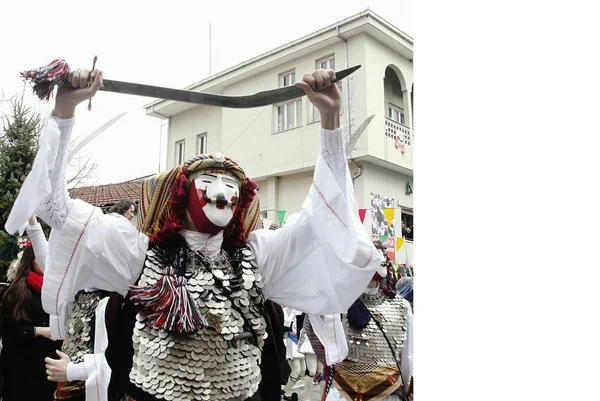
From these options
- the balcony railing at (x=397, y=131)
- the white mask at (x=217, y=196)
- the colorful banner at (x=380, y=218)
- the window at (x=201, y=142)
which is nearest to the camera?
the white mask at (x=217, y=196)

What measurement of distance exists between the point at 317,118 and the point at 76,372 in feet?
37.3

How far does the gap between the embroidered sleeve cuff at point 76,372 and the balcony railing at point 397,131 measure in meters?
11.3

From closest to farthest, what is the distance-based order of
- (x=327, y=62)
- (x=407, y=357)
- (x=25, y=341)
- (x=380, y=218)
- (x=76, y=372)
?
(x=76, y=372) → (x=25, y=341) → (x=407, y=357) → (x=380, y=218) → (x=327, y=62)

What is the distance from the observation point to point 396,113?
14320 millimetres

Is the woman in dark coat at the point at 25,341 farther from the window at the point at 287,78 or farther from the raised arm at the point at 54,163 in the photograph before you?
the window at the point at 287,78

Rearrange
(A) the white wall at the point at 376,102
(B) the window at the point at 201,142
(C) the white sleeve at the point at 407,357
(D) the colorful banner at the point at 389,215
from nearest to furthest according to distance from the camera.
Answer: (C) the white sleeve at the point at 407,357, (D) the colorful banner at the point at 389,215, (A) the white wall at the point at 376,102, (B) the window at the point at 201,142

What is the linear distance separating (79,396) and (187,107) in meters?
14.1

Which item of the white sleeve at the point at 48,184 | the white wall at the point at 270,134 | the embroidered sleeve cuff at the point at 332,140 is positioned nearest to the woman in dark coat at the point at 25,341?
the white sleeve at the point at 48,184

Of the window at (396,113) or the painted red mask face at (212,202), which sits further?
the window at (396,113)

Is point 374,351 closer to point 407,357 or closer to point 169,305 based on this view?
point 407,357

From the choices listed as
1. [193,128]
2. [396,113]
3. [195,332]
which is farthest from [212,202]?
[193,128]

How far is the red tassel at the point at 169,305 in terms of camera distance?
2188 millimetres

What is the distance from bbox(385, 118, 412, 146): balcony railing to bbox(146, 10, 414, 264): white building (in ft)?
0.08
